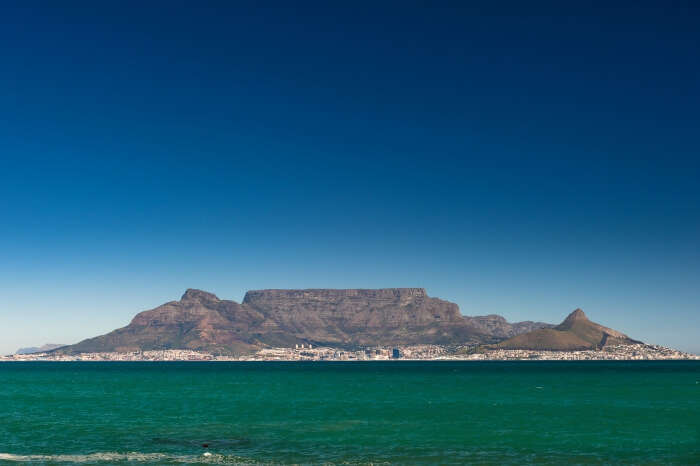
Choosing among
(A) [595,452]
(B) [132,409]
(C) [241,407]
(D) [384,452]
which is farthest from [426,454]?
(B) [132,409]

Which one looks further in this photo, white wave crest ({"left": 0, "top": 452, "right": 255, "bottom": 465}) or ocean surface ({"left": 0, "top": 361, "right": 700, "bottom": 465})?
ocean surface ({"left": 0, "top": 361, "right": 700, "bottom": 465})

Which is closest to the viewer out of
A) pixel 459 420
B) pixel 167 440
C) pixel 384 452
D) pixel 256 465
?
pixel 256 465

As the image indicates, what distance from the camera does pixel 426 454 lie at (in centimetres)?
5853

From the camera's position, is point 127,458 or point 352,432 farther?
point 352,432

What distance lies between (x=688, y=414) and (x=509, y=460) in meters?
55.1

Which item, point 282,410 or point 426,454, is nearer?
point 426,454

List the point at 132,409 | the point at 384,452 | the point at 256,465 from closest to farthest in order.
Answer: the point at 256,465 < the point at 384,452 < the point at 132,409

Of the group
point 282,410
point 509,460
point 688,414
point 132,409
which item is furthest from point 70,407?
point 688,414

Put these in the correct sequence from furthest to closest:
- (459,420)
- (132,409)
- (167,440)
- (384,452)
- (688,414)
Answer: (132,409), (688,414), (459,420), (167,440), (384,452)

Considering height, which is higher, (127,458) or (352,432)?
(127,458)

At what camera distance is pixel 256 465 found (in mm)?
51719

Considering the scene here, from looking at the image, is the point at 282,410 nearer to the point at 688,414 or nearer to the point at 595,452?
the point at 595,452

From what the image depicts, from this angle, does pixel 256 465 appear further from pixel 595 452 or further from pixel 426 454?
pixel 595 452

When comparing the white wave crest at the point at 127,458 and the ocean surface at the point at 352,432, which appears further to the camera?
the ocean surface at the point at 352,432
